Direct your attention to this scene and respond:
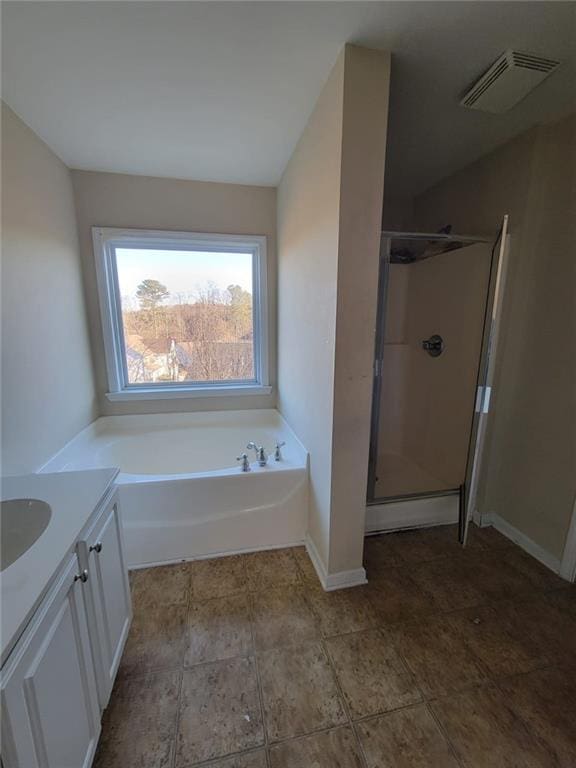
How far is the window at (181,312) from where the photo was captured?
2572 millimetres

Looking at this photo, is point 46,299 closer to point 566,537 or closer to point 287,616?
point 287,616

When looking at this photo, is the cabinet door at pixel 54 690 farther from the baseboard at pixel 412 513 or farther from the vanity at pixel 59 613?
the baseboard at pixel 412 513

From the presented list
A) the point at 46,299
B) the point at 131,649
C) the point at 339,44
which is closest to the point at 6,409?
the point at 46,299

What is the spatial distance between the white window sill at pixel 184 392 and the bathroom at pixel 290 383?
3cm

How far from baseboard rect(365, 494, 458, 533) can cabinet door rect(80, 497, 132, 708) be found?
143 cm

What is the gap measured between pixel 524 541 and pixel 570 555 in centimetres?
25

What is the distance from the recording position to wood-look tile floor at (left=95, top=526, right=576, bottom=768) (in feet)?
3.45

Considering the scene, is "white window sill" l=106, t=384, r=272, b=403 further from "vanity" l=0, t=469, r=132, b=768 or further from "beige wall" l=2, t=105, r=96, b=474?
"vanity" l=0, t=469, r=132, b=768

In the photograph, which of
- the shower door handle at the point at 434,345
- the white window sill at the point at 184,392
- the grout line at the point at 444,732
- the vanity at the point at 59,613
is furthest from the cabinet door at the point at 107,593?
the shower door handle at the point at 434,345

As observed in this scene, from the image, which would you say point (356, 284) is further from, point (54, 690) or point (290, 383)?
point (54, 690)

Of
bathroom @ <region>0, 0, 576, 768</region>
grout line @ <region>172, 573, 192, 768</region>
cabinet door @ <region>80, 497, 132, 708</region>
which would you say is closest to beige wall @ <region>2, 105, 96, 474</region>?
bathroom @ <region>0, 0, 576, 768</region>

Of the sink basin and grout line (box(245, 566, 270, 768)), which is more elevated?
the sink basin

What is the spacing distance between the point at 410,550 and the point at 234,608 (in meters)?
1.08

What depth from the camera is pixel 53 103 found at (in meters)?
1.59
